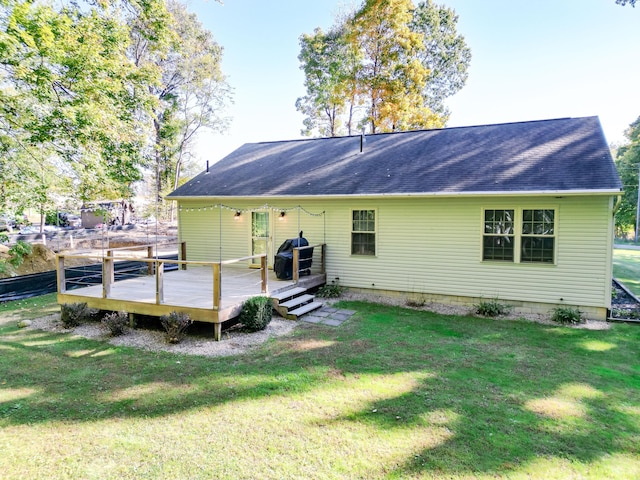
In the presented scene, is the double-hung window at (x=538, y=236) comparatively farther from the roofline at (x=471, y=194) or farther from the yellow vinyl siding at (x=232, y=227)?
the yellow vinyl siding at (x=232, y=227)

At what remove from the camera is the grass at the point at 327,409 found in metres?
3.02

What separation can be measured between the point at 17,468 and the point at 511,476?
4.03 metres

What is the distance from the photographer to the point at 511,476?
289 centimetres

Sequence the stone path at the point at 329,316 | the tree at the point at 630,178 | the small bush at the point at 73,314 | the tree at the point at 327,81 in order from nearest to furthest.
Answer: the small bush at the point at 73,314
the stone path at the point at 329,316
the tree at the point at 327,81
the tree at the point at 630,178

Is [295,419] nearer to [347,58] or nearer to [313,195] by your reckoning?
[313,195]

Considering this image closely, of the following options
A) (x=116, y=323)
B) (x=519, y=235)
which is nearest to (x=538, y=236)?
(x=519, y=235)

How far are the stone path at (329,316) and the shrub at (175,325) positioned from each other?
2381 mm

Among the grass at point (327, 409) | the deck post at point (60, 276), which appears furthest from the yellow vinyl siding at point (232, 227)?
the grass at point (327, 409)

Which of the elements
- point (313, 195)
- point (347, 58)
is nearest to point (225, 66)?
point (347, 58)

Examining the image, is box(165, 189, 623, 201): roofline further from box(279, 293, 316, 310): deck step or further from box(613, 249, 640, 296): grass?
box(613, 249, 640, 296): grass

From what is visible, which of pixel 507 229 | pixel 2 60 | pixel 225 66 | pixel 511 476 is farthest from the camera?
pixel 225 66

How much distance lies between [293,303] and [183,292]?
2.35 meters

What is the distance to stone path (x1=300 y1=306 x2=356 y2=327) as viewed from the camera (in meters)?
7.33

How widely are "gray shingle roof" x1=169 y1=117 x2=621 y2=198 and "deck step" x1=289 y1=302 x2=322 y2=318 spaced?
118 inches
